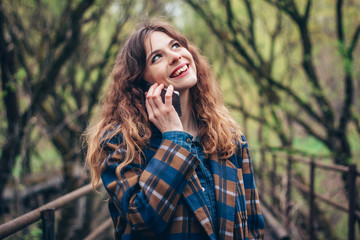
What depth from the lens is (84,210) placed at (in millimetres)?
6809

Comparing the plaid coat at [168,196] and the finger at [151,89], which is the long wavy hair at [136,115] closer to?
the plaid coat at [168,196]

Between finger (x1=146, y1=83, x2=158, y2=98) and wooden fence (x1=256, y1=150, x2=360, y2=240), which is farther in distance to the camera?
wooden fence (x1=256, y1=150, x2=360, y2=240)

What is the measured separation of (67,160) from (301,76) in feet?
26.2

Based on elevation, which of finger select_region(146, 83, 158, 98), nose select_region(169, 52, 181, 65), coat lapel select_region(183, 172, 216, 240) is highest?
nose select_region(169, 52, 181, 65)

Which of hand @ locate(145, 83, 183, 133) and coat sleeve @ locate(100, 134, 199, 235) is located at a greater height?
hand @ locate(145, 83, 183, 133)

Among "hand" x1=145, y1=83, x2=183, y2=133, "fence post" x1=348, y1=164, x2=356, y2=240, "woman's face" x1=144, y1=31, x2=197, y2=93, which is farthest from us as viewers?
"fence post" x1=348, y1=164, x2=356, y2=240

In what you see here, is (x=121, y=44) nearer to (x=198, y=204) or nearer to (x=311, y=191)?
(x=198, y=204)

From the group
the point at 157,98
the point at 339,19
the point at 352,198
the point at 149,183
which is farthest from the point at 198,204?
the point at 339,19

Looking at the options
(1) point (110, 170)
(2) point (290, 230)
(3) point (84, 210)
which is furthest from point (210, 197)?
(3) point (84, 210)

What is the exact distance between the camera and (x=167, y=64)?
1879 mm

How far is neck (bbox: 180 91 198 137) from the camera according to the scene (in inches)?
79.8

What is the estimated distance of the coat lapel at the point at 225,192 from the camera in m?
1.69

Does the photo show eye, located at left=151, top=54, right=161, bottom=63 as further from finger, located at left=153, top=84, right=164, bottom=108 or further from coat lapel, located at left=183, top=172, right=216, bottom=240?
coat lapel, located at left=183, top=172, right=216, bottom=240

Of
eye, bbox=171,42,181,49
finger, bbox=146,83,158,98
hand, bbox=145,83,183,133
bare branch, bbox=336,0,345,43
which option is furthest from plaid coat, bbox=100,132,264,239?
bare branch, bbox=336,0,345,43
